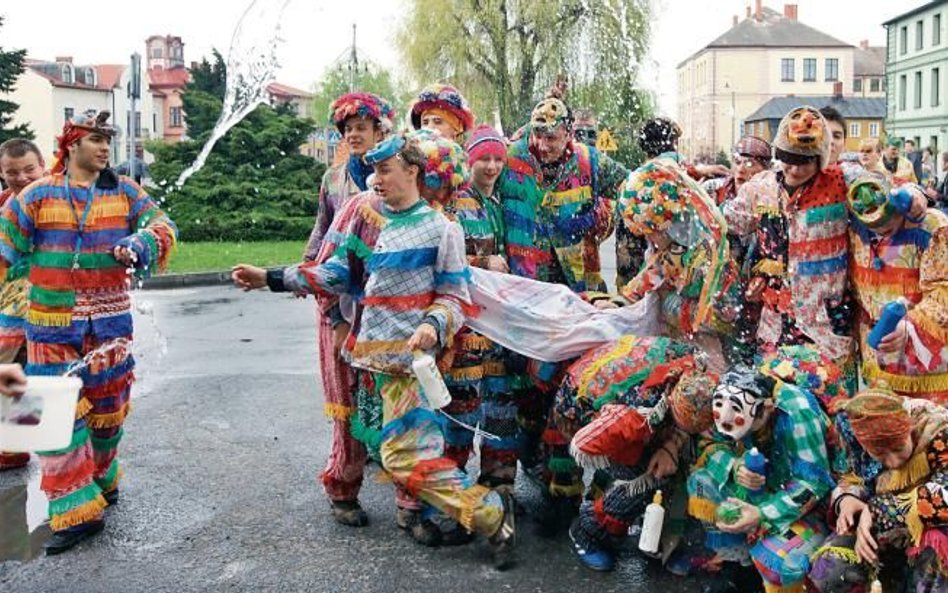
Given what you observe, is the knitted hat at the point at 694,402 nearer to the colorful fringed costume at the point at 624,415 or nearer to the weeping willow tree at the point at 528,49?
the colorful fringed costume at the point at 624,415

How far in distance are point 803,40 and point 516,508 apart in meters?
98.4

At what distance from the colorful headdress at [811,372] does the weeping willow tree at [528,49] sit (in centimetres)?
2796

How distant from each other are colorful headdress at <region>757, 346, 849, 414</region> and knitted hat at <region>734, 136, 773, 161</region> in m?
2.44

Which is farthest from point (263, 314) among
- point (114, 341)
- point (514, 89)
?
point (514, 89)

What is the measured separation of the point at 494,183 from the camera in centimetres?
541

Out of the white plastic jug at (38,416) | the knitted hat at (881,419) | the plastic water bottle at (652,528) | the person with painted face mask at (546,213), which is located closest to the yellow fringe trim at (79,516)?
the white plastic jug at (38,416)

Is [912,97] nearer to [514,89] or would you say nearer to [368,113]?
[514,89]

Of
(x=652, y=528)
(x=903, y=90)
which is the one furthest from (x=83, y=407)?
(x=903, y=90)

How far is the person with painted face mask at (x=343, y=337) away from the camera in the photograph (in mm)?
5148

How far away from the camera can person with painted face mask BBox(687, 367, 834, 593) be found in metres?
3.70

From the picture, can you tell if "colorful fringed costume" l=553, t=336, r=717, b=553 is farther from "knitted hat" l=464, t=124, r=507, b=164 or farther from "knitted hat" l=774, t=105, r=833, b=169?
"knitted hat" l=464, t=124, r=507, b=164

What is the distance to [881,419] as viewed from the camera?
11.0 ft

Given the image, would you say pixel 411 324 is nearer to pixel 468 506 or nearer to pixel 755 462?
pixel 468 506

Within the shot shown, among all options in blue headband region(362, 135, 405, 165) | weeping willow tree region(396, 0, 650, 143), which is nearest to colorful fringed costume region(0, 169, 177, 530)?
blue headband region(362, 135, 405, 165)
